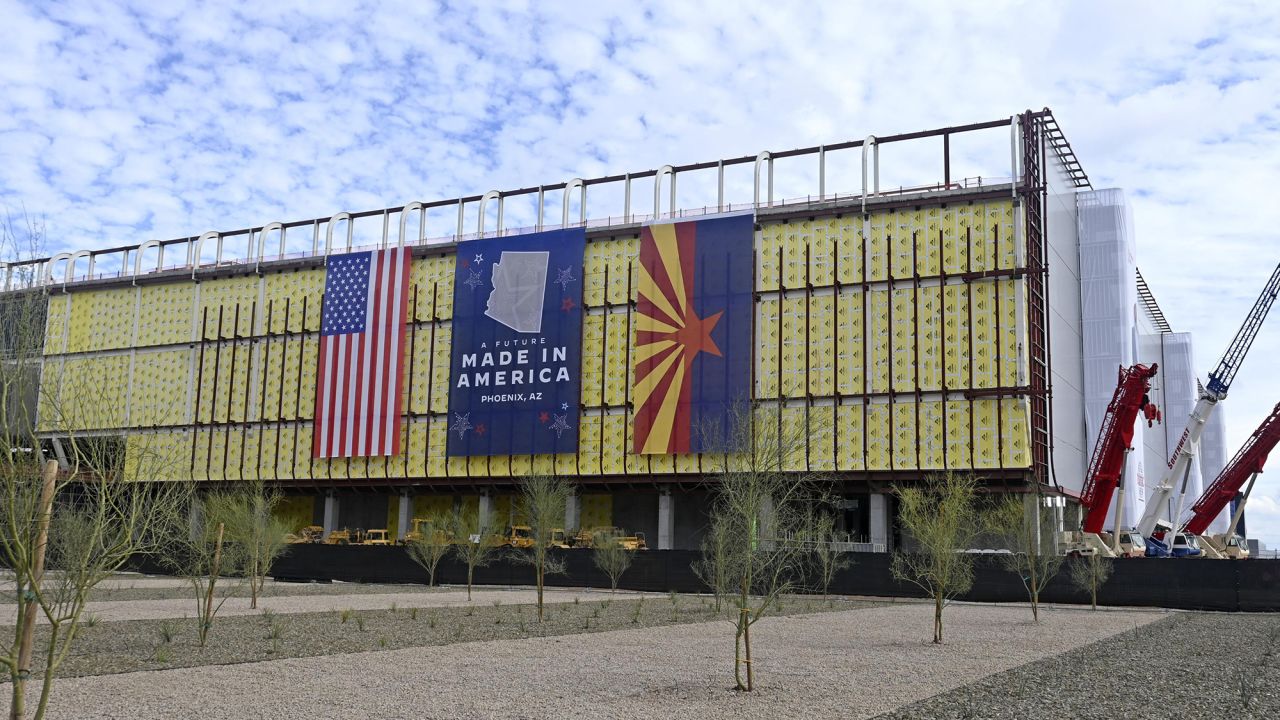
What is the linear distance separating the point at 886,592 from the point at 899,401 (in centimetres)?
1621

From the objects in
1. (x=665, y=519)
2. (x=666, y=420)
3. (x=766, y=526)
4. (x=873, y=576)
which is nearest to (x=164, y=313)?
(x=666, y=420)

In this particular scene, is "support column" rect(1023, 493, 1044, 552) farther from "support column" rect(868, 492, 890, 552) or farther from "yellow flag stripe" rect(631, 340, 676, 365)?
"yellow flag stripe" rect(631, 340, 676, 365)

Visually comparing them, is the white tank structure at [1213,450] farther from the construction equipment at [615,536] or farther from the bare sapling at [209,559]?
the bare sapling at [209,559]

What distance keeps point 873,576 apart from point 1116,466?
59.6ft

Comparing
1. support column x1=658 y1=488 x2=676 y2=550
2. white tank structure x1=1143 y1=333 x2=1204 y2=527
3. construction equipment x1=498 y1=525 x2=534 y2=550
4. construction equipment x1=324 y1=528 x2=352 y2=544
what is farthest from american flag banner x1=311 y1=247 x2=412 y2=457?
white tank structure x1=1143 y1=333 x2=1204 y2=527

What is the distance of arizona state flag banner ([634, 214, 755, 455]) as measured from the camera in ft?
205

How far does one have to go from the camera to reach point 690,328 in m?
63.8

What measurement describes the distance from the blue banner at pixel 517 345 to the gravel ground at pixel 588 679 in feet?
130

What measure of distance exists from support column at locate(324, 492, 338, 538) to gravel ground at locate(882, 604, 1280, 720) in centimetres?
5799

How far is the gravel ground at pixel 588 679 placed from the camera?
14945 mm

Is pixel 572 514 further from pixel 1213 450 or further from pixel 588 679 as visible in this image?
pixel 1213 450

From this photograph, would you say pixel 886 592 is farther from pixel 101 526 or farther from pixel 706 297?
pixel 101 526

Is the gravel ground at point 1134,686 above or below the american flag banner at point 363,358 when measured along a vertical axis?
below

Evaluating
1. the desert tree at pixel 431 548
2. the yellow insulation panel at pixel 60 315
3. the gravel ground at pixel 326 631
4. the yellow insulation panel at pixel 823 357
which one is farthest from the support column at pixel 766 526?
the yellow insulation panel at pixel 60 315
